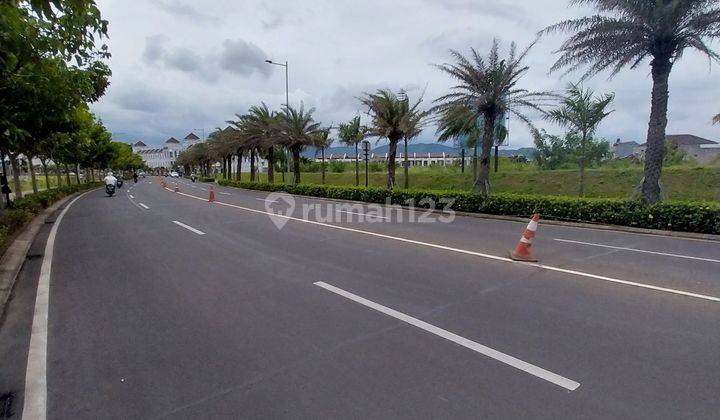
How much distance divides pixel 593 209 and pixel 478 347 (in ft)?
38.8

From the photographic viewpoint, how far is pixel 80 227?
1291cm

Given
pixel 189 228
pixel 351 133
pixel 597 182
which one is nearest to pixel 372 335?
pixel 189 228

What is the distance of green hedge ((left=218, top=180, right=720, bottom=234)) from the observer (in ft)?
38.1

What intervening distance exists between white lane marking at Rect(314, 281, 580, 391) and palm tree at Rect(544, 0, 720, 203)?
39.6 ft

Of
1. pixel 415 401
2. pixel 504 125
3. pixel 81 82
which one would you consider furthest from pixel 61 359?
pixel 504 125

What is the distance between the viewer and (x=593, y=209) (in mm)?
13773

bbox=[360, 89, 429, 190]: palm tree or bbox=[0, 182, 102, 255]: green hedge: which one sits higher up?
bbox=[360, 89, 429, 190]: palm tree

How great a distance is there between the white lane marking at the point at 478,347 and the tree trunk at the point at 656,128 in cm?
1201

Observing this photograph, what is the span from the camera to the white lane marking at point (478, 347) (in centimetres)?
341

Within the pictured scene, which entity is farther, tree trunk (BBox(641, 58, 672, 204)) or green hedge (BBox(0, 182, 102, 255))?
tree trunk (BBox(641, 58, 672, 204))

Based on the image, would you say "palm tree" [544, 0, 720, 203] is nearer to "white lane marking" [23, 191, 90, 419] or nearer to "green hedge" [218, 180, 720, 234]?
"green hedge" [218, 180, 720, 234]

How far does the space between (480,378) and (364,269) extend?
382cm

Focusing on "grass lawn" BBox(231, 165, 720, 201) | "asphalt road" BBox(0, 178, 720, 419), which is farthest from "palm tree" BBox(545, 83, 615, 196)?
"asphalt road" BBox(0, 178, 720, 419)

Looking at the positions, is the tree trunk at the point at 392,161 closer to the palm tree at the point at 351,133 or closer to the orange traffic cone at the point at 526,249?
the palm tree at the point at 351,133
